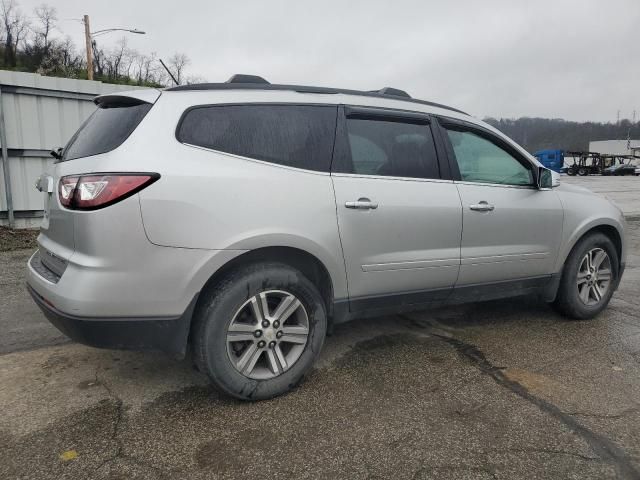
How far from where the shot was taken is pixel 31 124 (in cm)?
797

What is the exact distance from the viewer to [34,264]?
3025mm

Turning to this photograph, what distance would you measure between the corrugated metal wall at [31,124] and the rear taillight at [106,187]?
21.1 feet

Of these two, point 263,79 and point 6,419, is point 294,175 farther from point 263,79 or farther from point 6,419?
point 6,419

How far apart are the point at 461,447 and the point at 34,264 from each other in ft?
8.56

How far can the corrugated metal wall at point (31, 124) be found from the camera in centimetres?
775

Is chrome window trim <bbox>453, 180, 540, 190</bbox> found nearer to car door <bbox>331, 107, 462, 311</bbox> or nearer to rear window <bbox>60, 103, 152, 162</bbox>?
car door <bbox>331, 107, 462, 311</bbox>

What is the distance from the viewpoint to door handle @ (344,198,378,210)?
9.80 ft

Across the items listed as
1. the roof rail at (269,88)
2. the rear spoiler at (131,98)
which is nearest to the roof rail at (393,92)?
the roof rail at (269,88)

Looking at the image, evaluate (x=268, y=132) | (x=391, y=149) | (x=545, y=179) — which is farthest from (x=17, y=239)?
(x=545, y=179)

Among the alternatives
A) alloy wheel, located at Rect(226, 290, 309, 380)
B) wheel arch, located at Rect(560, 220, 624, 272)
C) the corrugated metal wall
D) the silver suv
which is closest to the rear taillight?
the silver suv

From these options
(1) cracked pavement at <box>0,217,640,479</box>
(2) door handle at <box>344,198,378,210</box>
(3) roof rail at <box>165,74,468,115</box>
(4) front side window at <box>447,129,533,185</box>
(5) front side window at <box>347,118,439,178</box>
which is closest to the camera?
(1) cracked pavement at <box>0,217,640,479</box>

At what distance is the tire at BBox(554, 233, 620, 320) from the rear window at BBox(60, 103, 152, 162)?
11.5 ft

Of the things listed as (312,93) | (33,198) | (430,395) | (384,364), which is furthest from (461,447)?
(33,198)

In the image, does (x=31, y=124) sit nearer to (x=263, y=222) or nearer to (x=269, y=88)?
(x=269, y=88)
